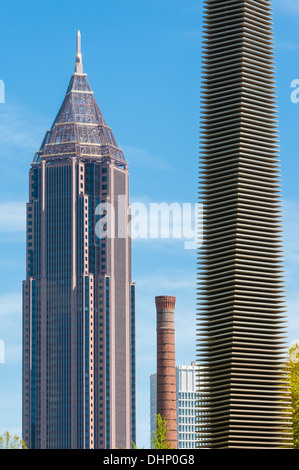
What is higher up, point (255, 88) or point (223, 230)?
point (255, 88)

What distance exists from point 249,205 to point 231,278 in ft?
23.9

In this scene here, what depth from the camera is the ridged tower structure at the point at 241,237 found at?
11156 cm

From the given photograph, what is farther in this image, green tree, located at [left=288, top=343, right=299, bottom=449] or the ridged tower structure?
green tree, located at [left=288, top=343, right=299, bottom=449]

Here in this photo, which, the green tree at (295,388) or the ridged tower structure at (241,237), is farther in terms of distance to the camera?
the green tree at (295,388)

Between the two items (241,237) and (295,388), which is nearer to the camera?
(241,237)

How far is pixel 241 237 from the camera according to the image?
114250 millimetres

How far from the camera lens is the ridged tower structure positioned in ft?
366

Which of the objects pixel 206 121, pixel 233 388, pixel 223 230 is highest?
pixel 206 121
